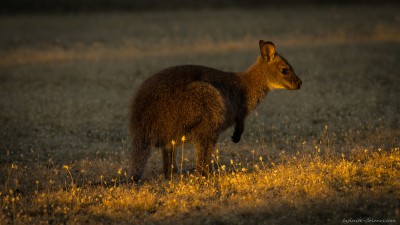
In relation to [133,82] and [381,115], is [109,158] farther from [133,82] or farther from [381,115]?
[133,82]

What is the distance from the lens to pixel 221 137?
1160 cm

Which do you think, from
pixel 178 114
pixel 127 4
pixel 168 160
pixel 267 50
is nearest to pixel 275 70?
pixel 267 50

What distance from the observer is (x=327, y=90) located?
599 inches

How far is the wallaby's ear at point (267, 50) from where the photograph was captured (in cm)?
938

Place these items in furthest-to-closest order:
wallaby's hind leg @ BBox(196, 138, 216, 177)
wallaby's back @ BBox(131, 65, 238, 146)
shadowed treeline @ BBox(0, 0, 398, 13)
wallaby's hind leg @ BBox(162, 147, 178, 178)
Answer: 1. shadowed treeline @ BBox(0, 0, 398, 13)
2. wallaby's hind leg @ BBox(162, 147, 178, 178)
3. wallaby's hind leg @ BBox(196, 138, 216, 177)
4. wallaby's back @ BBox(131, 65, 238, 146)

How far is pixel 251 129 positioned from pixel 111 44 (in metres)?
13.1

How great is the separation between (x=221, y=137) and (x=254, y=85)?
7.97 ft

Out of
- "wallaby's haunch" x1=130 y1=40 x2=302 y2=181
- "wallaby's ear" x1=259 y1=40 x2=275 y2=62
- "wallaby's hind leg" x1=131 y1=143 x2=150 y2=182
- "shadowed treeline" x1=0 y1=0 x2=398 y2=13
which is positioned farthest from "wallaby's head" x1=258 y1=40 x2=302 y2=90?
"shadowed treeline" x1=0 y1=0 x2=398 y2=13

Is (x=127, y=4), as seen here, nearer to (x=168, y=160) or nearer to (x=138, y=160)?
(x=168, y=160)

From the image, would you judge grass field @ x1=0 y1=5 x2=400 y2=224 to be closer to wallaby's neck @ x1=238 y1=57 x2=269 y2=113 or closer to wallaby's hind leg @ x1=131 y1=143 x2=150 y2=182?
wallaby's hind leg @ x1=131 y1=143 x2=150 y2=182

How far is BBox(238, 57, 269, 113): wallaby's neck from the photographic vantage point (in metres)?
9.36

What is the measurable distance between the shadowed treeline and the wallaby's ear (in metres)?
27.6

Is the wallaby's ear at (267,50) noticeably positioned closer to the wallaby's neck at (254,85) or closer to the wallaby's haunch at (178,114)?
the wallaby's neck at (254,85)

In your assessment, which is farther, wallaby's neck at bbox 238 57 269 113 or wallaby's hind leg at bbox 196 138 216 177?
wallaby's neck at bbox 238 57 269 113
